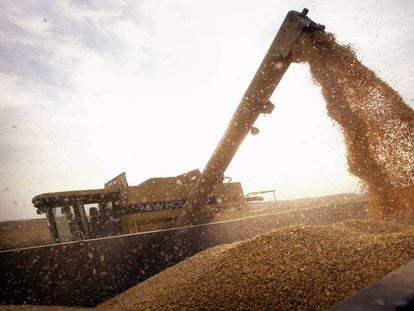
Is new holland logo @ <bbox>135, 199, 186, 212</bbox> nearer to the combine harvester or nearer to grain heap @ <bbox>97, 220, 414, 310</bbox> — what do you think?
the combine harvester

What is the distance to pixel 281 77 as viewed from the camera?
475cm

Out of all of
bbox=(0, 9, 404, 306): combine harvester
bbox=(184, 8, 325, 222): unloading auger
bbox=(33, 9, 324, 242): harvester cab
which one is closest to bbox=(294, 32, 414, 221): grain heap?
bbox=(184, 8, 325, 222): unloading auger

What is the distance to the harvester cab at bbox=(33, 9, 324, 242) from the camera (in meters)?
4.97

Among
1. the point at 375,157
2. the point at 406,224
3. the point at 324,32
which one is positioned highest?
the point at 324,32

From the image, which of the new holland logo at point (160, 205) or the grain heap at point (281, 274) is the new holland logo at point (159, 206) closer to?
the new holland logo at point (160, 205)

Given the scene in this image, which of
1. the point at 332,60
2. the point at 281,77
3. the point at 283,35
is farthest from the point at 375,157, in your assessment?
the point at 283,35

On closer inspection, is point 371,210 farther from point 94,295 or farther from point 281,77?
point 94,295

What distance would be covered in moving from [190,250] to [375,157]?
2.46 meters

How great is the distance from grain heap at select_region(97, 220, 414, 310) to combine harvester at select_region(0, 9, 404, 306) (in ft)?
1.53

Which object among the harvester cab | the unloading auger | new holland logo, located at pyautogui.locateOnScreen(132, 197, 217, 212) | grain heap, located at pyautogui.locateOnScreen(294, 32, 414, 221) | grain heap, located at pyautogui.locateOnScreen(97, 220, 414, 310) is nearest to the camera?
grain heap, located at pyautogui.locateOnScreen(97, 220, 414, 310)

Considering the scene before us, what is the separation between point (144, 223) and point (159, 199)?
1.74 feet

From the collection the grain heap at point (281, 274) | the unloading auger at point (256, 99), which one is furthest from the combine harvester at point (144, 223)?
the grain heap at point (281, 274)

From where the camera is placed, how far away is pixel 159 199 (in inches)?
239

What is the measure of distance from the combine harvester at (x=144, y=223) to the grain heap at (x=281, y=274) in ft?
1.53
